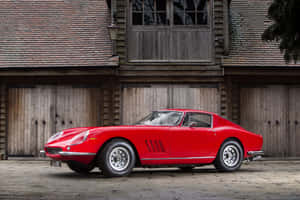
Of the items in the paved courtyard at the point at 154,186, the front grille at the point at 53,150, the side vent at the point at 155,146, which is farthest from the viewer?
the side vent at the point at 155,146

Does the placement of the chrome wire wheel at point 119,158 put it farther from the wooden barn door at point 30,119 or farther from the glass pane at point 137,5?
the glass pane at point 137,5

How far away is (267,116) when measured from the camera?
15.2m

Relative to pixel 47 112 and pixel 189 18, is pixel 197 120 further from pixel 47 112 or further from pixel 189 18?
pixel 47 112

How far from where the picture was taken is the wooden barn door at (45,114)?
15.1 m

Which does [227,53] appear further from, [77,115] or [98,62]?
[77,115]

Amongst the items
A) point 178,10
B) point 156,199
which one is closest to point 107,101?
point 178,10

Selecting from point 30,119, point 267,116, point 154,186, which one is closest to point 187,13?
point 267,116

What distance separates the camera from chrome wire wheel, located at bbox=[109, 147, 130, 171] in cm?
925

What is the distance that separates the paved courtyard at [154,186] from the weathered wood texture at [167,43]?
5.50 meters

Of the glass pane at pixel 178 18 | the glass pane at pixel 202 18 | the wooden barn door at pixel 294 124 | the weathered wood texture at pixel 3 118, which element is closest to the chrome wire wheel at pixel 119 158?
the glass pane at pixel 178 18

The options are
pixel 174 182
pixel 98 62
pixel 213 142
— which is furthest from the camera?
pixel 98 62

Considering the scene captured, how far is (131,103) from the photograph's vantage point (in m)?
15.0

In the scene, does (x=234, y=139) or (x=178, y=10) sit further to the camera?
(x=178, y=10)

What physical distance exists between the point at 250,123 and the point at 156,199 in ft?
30.3
